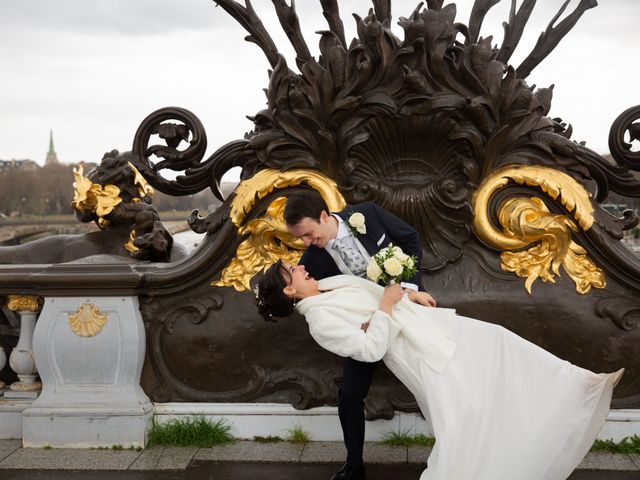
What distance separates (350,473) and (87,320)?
1.86 meters

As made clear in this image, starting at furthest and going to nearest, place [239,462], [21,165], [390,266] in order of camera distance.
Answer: [21,165]
[239,462]
[390,266]

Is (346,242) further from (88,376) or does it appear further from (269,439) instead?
(88,376)

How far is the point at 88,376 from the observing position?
17.3 feet

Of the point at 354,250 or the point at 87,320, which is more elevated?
the point at 354,250

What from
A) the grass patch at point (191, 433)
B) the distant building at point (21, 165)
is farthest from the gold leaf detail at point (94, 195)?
the distant building at point (21, 165)

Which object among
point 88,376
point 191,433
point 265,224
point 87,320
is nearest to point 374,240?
point 265,224

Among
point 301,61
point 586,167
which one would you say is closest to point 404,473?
point 586,167

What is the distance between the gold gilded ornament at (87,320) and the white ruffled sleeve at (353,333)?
166cm

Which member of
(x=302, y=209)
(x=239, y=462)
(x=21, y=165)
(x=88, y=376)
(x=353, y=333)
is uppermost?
(x=302, y=209)

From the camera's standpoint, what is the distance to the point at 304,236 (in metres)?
4.30

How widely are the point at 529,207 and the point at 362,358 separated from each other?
1675 millimetres

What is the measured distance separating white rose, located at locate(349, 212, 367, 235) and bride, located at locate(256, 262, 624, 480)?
1.12 ft

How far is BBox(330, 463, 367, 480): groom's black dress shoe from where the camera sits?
455cm

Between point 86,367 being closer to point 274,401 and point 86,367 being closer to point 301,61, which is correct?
point 274,401
